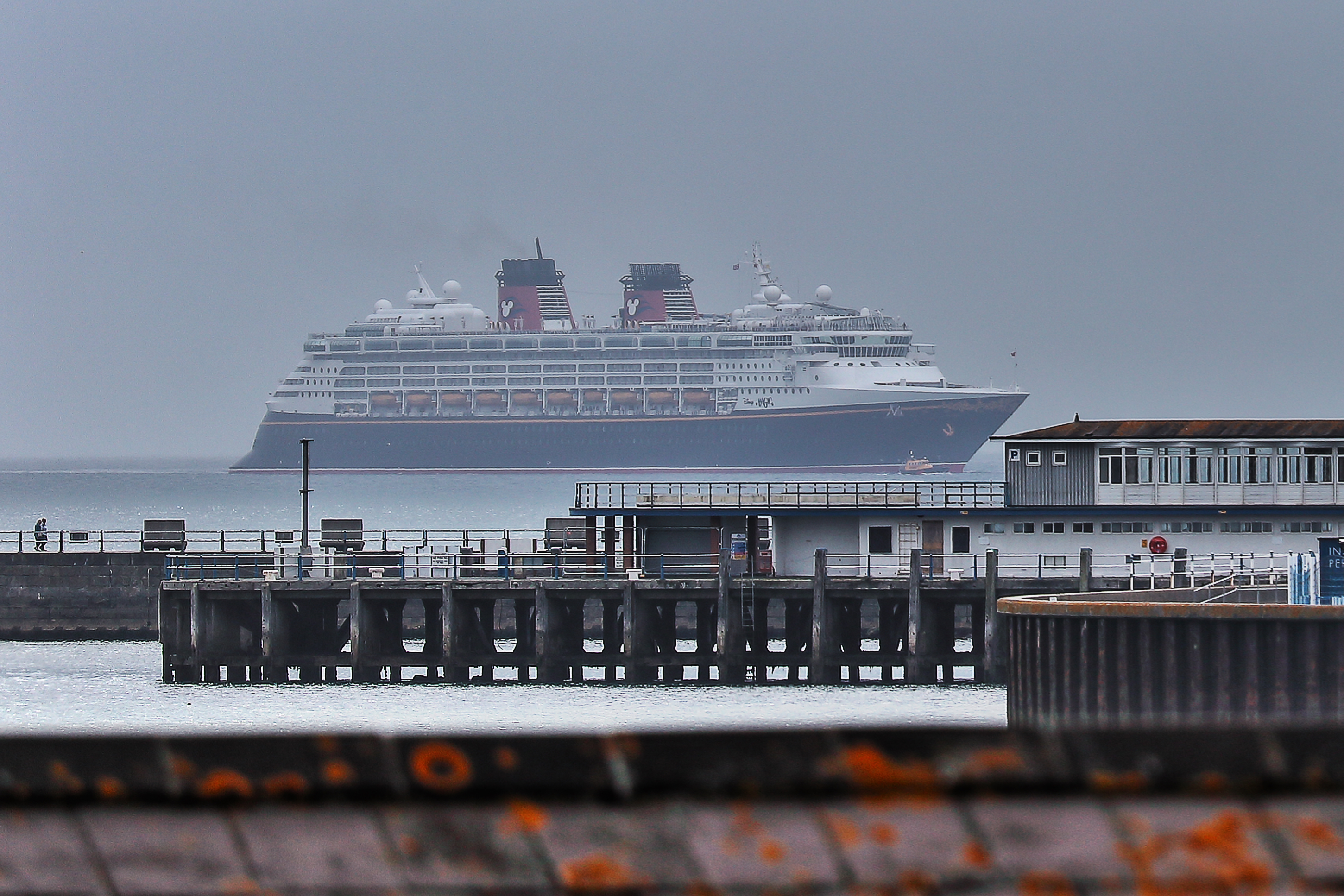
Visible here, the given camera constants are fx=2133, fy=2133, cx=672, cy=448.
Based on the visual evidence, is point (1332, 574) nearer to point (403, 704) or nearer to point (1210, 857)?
point (403, 704)

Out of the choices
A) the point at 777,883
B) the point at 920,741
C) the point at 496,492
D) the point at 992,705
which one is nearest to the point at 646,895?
the point at 777,883

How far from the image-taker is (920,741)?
2943mm

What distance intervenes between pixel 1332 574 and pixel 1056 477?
1414cm

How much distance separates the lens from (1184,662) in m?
22.2

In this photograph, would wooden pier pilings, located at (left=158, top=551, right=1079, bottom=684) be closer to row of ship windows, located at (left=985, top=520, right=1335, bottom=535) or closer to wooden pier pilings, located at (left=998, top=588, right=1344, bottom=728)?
row of ship windows, located at (left=985, top=520, right=1335, bottom=535)

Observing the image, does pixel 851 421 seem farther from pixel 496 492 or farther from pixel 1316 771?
pixel 1316 771

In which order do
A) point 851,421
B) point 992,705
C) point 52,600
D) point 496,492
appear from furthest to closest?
1. point 851,421
2. point 496,492
3. point 52,600
4. point 992,705

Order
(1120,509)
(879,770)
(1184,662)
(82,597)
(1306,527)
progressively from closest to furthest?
(879,770), (1184,662), (1306,527), (1120,509), (82,597)

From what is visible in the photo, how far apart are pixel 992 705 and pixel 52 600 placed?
79.7ft

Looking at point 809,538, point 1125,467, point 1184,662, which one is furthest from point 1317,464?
point 1184,662

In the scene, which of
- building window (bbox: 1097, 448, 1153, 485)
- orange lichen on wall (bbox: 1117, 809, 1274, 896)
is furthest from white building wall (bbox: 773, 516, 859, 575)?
orange lichen on wall (bbox: 1117, 809, 1274, 896)

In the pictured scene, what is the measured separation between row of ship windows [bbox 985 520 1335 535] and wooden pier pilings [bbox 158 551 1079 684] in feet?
5.65

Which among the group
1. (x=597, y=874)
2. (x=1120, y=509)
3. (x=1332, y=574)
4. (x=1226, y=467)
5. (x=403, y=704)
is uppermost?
(x=1226, y=467)

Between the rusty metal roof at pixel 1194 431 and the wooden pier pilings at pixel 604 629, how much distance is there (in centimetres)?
330
